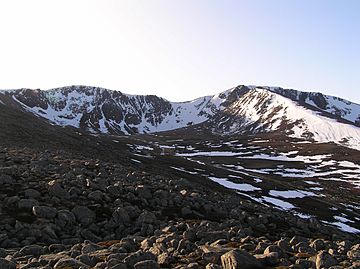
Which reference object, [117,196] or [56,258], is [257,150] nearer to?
[117,196]

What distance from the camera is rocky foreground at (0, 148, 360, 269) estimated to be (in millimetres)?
13875

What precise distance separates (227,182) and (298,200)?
1486 cm

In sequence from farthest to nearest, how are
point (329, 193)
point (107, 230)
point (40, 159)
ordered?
1. point (329, 193)
2. point (40, 159)
3. point (107, 230)

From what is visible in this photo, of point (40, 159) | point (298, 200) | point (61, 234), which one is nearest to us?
point (61, 234)

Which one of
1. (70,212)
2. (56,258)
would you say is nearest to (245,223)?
(70,212)

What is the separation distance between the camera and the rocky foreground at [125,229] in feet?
45.5

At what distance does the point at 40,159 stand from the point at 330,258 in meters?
27.9

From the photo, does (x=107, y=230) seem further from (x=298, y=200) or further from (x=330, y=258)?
(x=298, y=200)

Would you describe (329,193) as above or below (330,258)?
below

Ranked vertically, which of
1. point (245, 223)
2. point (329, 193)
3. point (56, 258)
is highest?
point (56, 258)

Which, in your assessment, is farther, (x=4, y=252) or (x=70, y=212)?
(x=70, y=212)

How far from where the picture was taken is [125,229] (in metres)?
21.6

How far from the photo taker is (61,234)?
63.4 feet

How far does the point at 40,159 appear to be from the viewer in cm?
3469
